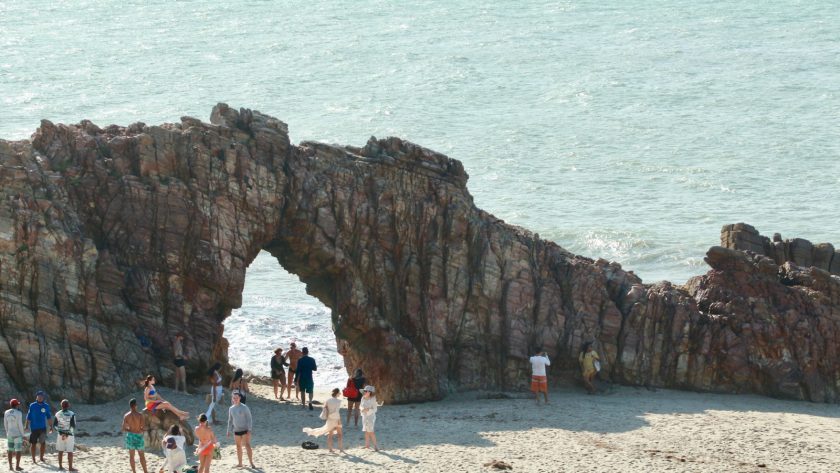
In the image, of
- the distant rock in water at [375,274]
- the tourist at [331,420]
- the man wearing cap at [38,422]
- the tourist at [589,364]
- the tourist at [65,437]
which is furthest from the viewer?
the tourist at [589,364]

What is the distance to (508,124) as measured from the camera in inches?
3499

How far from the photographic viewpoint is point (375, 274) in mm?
37750

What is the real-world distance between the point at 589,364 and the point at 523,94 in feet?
198

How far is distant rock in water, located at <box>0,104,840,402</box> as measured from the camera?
34906 millimetres

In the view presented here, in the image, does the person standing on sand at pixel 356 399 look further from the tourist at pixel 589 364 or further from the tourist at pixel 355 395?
Result: the tourist at pixel 589 364

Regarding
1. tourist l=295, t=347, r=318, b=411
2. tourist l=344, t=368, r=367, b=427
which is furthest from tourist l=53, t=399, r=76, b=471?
tourist l=295, t=347, r=318, b=411

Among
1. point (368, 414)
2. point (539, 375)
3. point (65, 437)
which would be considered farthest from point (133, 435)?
point (539, 375)

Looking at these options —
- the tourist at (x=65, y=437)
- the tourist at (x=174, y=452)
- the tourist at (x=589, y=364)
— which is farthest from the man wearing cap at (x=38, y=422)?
the tourist at (x=589, y=364)

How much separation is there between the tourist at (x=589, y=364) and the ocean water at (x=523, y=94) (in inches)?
447

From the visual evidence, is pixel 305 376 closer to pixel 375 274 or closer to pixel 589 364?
pixel 375 274

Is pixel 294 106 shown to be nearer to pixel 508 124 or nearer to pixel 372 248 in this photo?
pixel 508 124

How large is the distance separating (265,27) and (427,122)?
1347 inches

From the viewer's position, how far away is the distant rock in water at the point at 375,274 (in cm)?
3491

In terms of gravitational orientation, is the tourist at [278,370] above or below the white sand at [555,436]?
above
